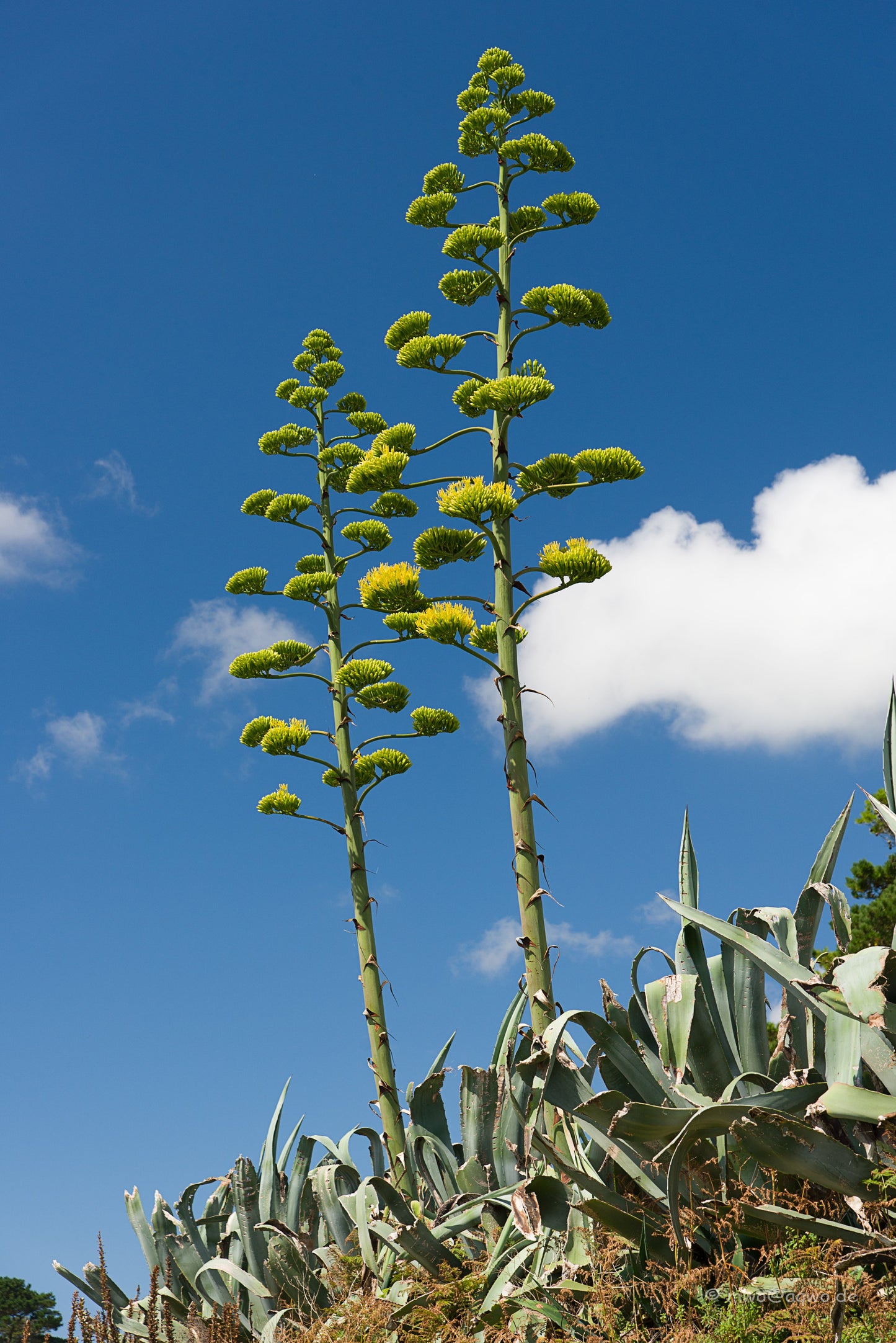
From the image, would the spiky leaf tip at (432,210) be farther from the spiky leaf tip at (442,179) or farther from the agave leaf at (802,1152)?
the agave leaf at (802,1152)

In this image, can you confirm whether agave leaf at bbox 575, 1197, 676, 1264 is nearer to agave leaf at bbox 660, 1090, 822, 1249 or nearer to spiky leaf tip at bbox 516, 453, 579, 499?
agave leaf at bbox 660, 1090, 822, 1249

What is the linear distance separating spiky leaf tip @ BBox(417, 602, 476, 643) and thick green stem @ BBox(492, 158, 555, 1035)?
165 mm

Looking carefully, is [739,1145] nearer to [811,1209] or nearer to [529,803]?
[811,1209]

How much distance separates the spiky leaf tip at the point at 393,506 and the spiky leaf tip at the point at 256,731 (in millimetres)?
1654

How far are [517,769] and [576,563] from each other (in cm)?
109

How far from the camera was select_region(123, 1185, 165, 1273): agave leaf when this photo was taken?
584 cm

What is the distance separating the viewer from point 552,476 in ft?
19.2

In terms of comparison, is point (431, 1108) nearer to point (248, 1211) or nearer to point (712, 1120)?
point (248, 1211)

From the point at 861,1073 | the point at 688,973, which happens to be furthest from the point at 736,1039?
the point at 861,1073

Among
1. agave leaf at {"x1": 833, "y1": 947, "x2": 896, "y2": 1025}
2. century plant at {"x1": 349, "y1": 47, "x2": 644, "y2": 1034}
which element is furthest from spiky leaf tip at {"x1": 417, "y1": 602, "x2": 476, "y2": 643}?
agave leaf at {"x1": 833, "y1": 947, "x2": 896, "y2": 1025}

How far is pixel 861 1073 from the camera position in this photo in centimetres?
323

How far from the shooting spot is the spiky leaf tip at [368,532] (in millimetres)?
8102

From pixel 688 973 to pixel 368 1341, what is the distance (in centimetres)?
174

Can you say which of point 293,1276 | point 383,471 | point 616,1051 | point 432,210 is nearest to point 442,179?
point 432,210
